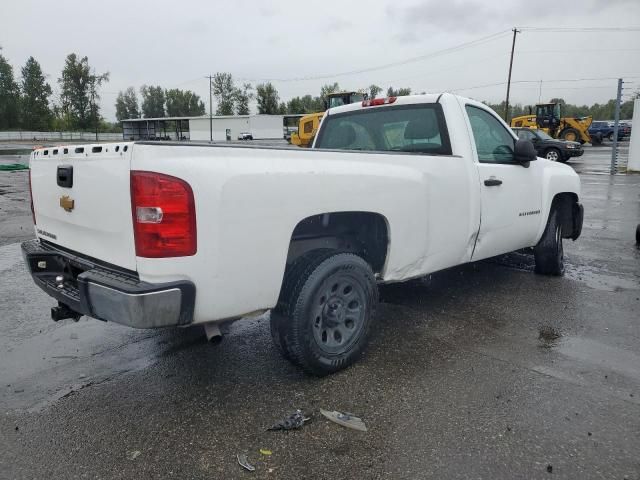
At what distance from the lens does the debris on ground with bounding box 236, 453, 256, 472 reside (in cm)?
239

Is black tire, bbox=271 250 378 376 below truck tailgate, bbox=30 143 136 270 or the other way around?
below

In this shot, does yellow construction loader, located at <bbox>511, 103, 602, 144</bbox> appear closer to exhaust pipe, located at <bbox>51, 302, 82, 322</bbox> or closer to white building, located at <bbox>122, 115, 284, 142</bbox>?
exhaust pipe, located at <bbox>51, 302, 82, 322</bbox>

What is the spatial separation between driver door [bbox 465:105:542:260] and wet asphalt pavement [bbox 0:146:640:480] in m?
0.64

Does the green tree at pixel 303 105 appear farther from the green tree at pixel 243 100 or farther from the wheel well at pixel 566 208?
the wheel well at pixel 566 208

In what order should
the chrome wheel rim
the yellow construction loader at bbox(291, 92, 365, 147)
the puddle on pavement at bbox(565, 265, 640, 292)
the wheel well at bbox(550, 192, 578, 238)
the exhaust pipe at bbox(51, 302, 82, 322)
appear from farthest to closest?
the yellow construction loader at bbox(291, 92, 365, 147) < the wheel well at bbox(550, 192, 578, 238) < the puddle on pavement at bbox(565, 265, 640, 292) < the exhaust pipe at bbox(51, 302, 82, 322) < the chrome wheel rim

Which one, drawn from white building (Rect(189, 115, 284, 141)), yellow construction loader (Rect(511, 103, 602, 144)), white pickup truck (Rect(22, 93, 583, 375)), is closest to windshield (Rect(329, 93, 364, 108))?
yellow construction loader (Rect(511, 103, 602, 144))

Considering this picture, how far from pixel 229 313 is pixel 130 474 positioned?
88 cm

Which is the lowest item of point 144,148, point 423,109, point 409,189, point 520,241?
point 520,241

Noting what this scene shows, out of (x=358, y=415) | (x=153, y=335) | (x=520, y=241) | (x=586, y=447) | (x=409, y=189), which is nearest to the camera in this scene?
(x=586, y=447)

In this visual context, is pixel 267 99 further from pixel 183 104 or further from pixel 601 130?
pixel 601 130

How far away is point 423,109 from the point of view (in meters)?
4.27

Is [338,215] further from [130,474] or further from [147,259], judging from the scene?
[130,474]

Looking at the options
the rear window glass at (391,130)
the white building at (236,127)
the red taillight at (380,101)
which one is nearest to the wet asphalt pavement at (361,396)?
the rear window glass at (391,130)

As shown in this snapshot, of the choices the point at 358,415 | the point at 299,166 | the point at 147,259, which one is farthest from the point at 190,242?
the point at 358,415
